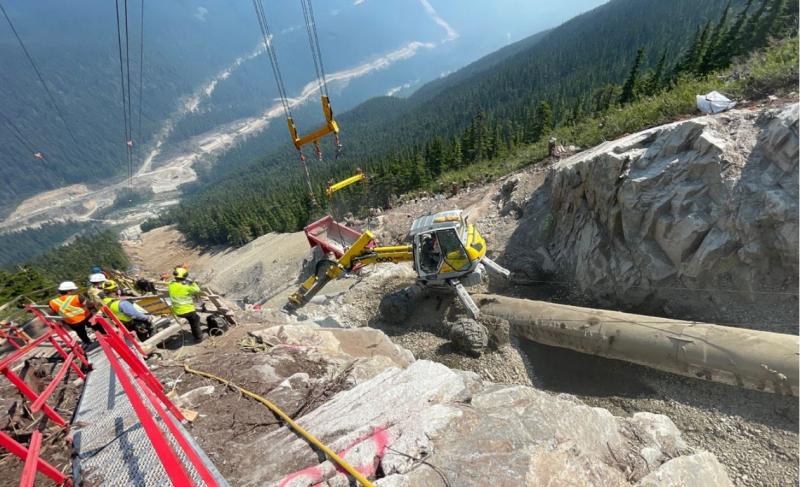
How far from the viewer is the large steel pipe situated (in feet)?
17.5

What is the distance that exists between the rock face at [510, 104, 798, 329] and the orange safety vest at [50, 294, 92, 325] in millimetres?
11833

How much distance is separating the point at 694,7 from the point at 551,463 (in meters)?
162

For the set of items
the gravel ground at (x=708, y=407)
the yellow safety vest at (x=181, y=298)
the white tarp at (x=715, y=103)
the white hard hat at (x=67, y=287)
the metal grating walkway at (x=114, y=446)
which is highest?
the white tarp at (x=715, y=103)

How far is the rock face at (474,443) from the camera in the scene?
359 cm

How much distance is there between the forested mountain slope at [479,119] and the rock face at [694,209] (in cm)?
3514

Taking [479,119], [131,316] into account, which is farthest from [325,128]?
[479,119]

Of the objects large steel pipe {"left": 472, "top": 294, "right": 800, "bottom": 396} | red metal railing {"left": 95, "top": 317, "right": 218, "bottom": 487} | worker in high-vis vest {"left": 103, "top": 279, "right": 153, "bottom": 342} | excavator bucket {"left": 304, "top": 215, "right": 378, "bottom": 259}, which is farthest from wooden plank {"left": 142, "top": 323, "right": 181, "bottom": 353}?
excavator bucket {"left": 304, "top": 215, "right": 378, "bottom": 259}

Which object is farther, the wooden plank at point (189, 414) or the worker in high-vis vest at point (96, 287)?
the worker in high-vis vest at point (96, 287)

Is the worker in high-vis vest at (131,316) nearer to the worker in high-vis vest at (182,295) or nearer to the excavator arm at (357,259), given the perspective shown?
the worker in high-vis vest at (182,295)

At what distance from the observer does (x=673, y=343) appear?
20.5 feet

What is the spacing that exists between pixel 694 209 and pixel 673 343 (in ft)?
9.88

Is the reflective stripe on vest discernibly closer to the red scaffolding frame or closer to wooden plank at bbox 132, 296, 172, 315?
the red scaffolding frame

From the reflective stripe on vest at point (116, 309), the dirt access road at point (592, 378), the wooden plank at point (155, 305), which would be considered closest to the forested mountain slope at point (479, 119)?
the dirt access road at point (592, 378)

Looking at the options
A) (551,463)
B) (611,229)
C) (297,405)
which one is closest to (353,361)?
(297,405)
